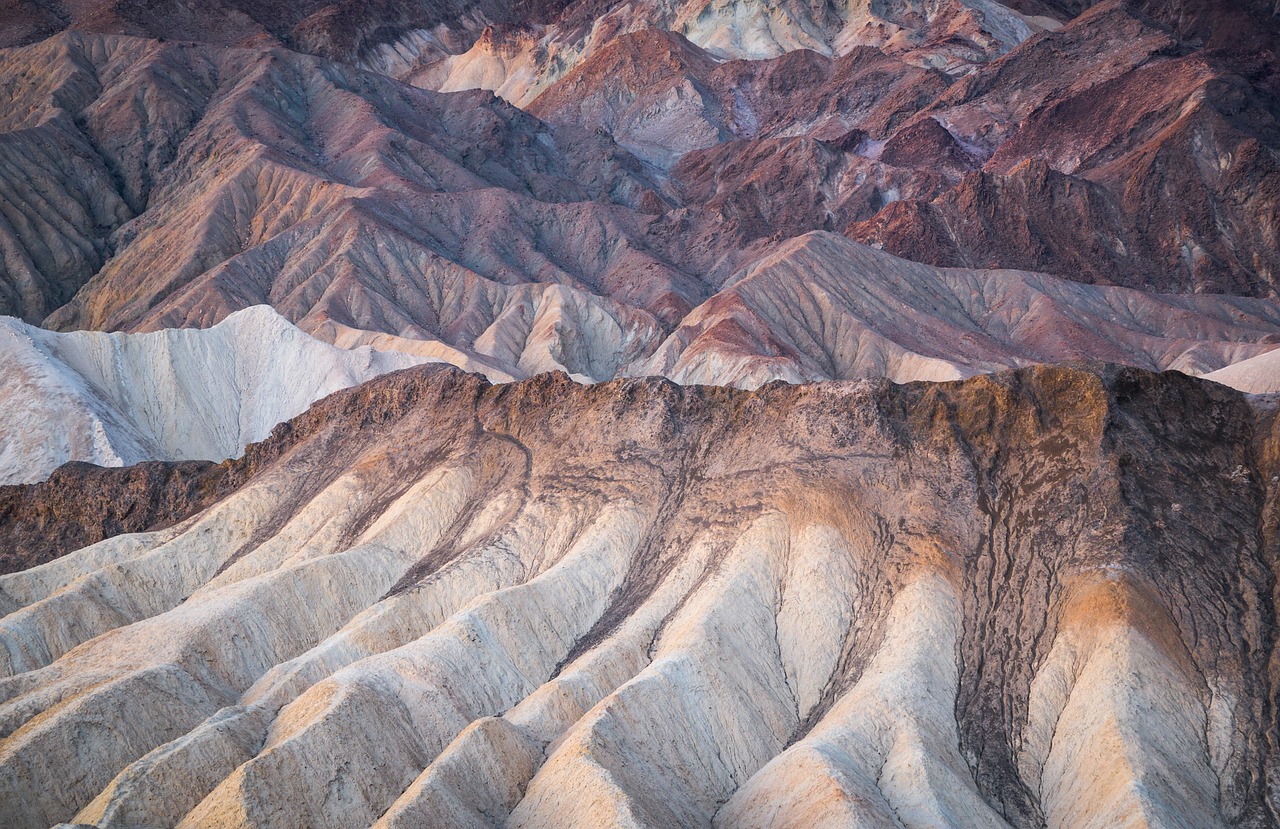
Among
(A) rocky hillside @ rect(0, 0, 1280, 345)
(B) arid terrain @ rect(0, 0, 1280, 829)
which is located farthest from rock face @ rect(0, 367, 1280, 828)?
(A) rocky hillside @ rect(0, 0, 1280, 345)

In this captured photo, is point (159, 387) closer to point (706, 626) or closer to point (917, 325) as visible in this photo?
point (706, 626)

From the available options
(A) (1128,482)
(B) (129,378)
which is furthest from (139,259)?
(A) (1128,482)

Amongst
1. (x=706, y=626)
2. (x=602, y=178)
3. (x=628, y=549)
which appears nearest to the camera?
(x=706, y=626)

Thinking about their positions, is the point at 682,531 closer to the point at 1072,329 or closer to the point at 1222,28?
the point at 1072,329

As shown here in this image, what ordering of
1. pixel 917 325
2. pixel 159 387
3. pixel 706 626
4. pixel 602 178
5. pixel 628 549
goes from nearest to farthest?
pixel 706 626
pixel 628 549
pixel 159 387
pixel 917 325
pixel 602 178

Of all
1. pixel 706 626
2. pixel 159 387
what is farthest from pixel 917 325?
pixel 706 626

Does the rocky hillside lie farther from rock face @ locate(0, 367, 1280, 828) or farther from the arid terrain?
rock face @ locate(0, 367, 1280, 828)
